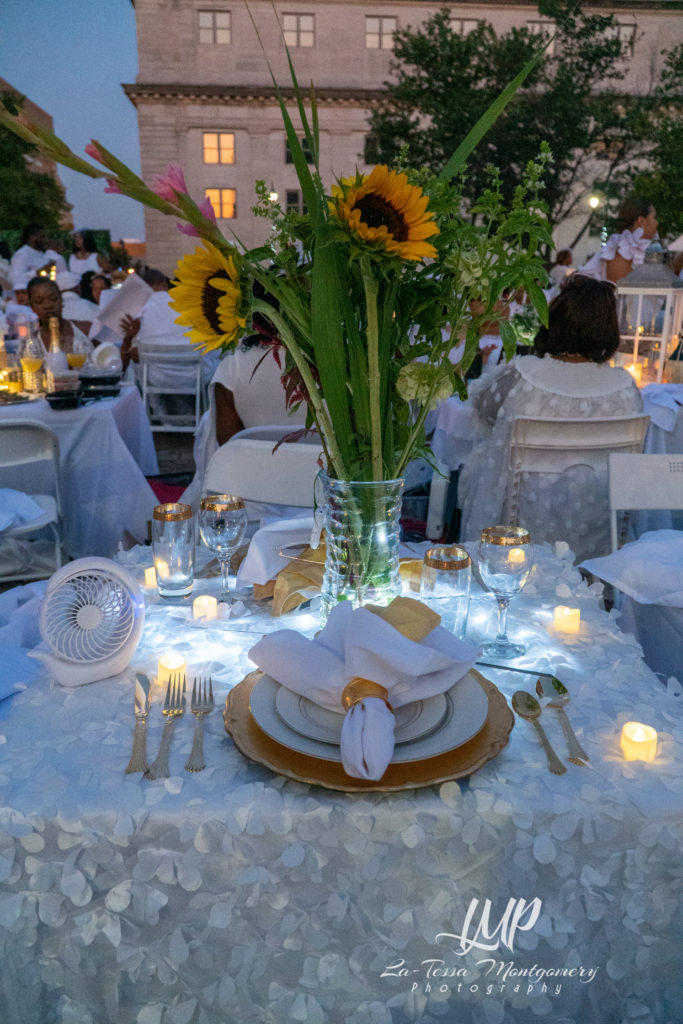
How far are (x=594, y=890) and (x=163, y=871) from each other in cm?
41

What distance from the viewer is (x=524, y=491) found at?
8.48ft

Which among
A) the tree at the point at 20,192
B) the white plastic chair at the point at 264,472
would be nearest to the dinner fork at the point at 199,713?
the white plastic chair at the point at 264,472

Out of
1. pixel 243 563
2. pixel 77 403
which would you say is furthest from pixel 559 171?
pixel 243 563

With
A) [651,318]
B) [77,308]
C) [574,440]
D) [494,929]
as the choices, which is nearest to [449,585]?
→ [494,929]

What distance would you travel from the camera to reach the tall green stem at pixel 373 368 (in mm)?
948

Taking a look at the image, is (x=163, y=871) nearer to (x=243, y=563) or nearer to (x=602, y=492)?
(x=243, y=563)

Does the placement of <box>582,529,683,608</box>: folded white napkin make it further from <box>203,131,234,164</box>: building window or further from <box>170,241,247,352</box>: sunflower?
<box>203,131,234,164</box>: building window

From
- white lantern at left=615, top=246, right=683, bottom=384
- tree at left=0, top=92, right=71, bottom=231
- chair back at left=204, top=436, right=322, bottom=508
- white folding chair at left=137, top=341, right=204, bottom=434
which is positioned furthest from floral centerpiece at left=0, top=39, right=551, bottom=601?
tree at left=0, top=92, right=71, bottom=231

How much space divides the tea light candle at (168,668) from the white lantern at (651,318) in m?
2.92

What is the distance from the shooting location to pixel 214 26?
2252 cm

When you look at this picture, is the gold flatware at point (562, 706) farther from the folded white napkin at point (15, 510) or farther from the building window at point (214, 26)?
the building window at point (214, 26)

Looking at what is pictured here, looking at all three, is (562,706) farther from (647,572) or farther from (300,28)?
(300,28)

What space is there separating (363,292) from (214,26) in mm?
25750

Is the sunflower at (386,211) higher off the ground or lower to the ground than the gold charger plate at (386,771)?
higher
